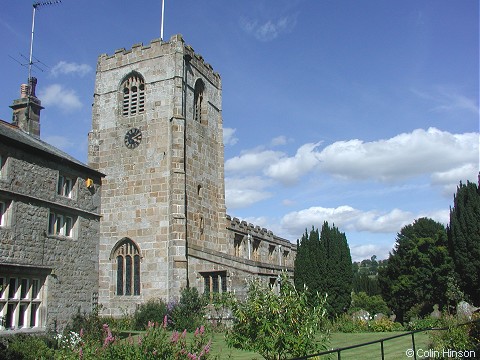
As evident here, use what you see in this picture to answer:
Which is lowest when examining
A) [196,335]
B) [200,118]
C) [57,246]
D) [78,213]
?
[196,335]

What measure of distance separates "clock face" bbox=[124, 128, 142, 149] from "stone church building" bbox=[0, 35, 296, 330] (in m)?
0.06

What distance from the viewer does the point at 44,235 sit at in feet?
53.1

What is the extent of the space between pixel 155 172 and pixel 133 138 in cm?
289

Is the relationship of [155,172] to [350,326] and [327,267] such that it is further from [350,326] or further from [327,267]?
[350,326]

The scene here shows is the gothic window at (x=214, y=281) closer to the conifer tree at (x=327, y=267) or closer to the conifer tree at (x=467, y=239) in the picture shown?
the conifer tree at (x=327, y=267)

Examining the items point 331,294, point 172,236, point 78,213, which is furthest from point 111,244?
point 331,294

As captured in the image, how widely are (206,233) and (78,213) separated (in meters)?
11.2

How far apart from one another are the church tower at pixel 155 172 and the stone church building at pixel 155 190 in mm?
61

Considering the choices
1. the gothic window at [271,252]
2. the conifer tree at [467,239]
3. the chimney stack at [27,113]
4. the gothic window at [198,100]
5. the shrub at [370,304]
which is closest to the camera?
the chimney stack at [27,113]

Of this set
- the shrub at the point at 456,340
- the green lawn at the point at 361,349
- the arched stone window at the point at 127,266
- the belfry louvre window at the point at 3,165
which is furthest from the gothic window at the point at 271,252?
the shrub at the point at 456,340

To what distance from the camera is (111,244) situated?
27.0m

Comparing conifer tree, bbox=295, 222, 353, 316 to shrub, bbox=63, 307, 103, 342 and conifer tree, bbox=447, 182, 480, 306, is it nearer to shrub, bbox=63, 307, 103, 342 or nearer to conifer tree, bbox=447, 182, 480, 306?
conifer tree, bbox=447, 182, 480, 306

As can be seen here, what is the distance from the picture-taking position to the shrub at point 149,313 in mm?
22706

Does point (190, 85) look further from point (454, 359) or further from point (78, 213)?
point (454, 359)
